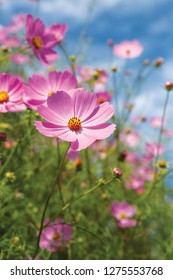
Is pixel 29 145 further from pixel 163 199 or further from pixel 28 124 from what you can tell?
pixel 163 199

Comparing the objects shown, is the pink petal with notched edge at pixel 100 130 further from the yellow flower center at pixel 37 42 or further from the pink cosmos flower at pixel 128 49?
the pink cosmos flower at pixel 128 49

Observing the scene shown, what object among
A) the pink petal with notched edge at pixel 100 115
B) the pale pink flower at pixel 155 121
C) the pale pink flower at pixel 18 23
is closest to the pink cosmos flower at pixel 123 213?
the pink petal with notched edge at pixel 100 115

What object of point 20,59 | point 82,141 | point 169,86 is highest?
point 20,59

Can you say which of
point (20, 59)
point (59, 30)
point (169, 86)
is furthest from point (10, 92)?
point (20, 59)

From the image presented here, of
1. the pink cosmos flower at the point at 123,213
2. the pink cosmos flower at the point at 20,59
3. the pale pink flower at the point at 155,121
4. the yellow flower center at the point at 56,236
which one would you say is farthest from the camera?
the pale pink flower at the point at 155,121

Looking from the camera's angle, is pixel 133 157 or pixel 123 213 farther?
pixel 133 157

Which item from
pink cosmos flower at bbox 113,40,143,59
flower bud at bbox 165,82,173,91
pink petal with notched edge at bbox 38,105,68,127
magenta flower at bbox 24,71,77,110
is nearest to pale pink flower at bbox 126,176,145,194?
pink cosmos flower at bbox 113,40,143,59

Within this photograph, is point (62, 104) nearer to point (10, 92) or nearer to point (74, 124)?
point (74, 124)
